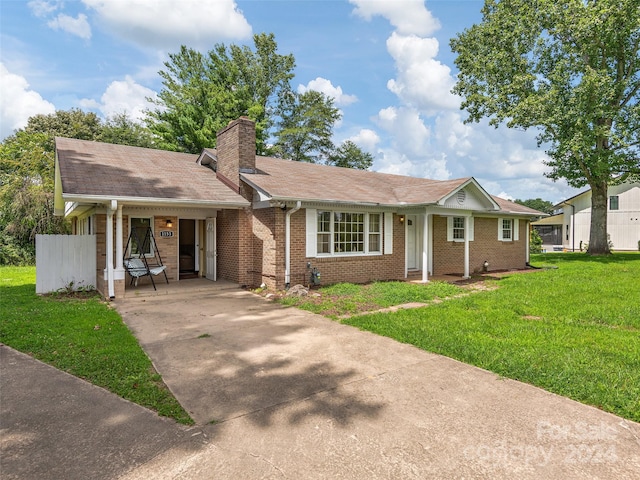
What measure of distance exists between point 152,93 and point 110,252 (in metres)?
22.8

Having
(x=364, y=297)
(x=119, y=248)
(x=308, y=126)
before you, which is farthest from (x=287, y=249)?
(x=308, y=126)

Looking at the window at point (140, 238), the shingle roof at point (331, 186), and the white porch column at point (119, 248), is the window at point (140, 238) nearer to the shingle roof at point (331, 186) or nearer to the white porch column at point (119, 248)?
the white porch column at point (119, 248)

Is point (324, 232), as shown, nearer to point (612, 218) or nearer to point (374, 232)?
point (374, 232)

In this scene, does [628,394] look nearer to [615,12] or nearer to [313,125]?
[615,12]

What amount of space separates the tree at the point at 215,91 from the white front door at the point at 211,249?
1396 centimetres

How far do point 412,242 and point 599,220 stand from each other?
1436 cm

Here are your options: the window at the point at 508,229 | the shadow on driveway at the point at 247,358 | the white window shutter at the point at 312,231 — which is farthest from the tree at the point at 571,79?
the shadow on driveway at the point at 247,358

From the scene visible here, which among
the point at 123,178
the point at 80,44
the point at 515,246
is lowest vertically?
the point at 515,246

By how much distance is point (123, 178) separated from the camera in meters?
10.2

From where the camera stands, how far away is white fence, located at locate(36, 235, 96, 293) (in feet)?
33.5

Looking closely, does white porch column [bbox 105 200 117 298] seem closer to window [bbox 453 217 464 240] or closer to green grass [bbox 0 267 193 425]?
green grass [bbox 0 267 193 425]


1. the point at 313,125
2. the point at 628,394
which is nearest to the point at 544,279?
the point at 628,394

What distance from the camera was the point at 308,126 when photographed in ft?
111

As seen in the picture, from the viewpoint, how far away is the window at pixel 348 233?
11.0 m
